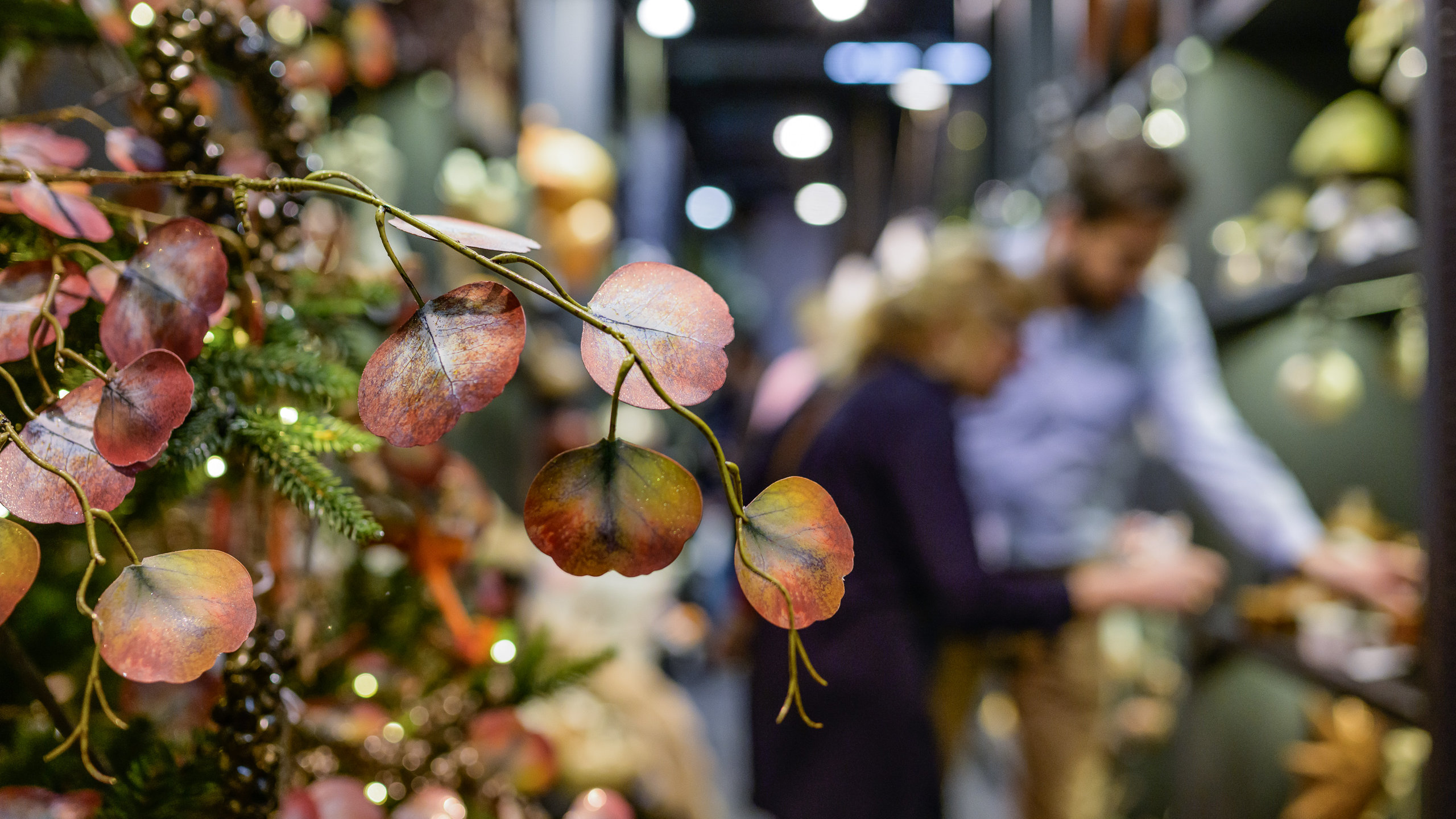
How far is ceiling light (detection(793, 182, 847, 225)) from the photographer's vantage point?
7.35m

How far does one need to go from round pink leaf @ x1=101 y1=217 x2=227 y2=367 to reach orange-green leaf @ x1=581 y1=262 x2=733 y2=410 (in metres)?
0.15

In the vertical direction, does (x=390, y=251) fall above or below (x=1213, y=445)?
above

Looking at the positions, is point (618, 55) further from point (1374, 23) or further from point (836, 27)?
point (1374, 23)

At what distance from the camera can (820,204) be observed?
786 centimetres

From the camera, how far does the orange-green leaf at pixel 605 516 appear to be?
24 centimetres

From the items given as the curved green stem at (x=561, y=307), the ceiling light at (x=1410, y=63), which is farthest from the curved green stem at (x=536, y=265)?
the ceiling light at (x=1410, y=63)

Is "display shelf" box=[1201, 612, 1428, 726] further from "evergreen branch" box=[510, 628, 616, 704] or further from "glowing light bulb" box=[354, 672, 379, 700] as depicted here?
"glowing light bulb" box=[354, 672, 379, 700]

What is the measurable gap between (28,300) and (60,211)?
0.12 ft

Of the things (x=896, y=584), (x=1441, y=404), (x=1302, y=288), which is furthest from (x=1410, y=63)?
(x=896, y=584)

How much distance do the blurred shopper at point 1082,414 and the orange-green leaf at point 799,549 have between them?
1464 millimetres

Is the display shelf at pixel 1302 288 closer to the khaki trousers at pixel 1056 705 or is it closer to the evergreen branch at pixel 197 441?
the khaki trousers at pixel 1056 705

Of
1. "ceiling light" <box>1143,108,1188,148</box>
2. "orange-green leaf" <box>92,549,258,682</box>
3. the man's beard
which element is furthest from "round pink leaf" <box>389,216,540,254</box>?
"ceiling light" <box>1143,108,1188,148</box>

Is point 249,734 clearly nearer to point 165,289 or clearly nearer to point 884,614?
point 165,289

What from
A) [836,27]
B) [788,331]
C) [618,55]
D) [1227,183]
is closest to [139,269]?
[1227,183]
